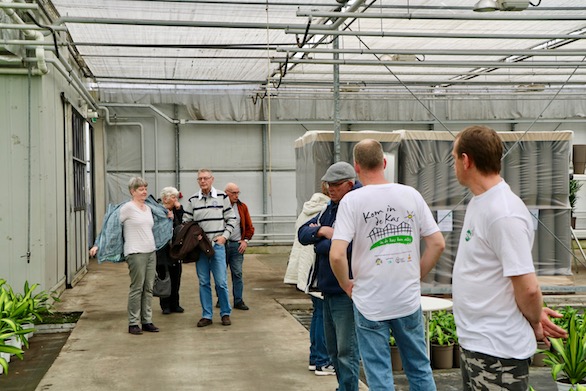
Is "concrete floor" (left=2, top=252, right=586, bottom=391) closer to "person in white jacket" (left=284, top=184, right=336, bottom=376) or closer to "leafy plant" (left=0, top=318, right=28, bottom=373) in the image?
"person in white jacket" (left=284, top=184, right=336, bottom=376)

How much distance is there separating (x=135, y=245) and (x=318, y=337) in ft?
8.44

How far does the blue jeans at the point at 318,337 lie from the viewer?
580cm

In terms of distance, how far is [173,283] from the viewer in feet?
29.1

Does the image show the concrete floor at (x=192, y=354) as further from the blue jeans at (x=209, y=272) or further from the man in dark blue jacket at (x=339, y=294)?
the man in dark blue jacket at (x=339, y=294)

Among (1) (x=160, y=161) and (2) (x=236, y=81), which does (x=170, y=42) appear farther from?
(1) (x=160, y=161)

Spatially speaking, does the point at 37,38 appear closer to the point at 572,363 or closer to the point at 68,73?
the point at 68,73

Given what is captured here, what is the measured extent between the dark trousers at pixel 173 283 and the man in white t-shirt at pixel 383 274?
5017mm

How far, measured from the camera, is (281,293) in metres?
10.9

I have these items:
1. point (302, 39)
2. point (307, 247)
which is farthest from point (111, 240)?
point (302, 39)

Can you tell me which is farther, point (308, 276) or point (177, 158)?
point (177, 158)

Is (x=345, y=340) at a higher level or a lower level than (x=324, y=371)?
higher

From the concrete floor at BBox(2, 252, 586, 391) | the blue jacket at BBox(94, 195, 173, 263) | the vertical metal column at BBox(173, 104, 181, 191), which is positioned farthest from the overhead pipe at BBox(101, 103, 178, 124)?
the blue jacket at BBox(94, 195, 173, 263)

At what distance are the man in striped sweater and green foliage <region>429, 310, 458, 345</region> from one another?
226 centimetres

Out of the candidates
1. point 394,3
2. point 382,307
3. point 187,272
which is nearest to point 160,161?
point 187,272
